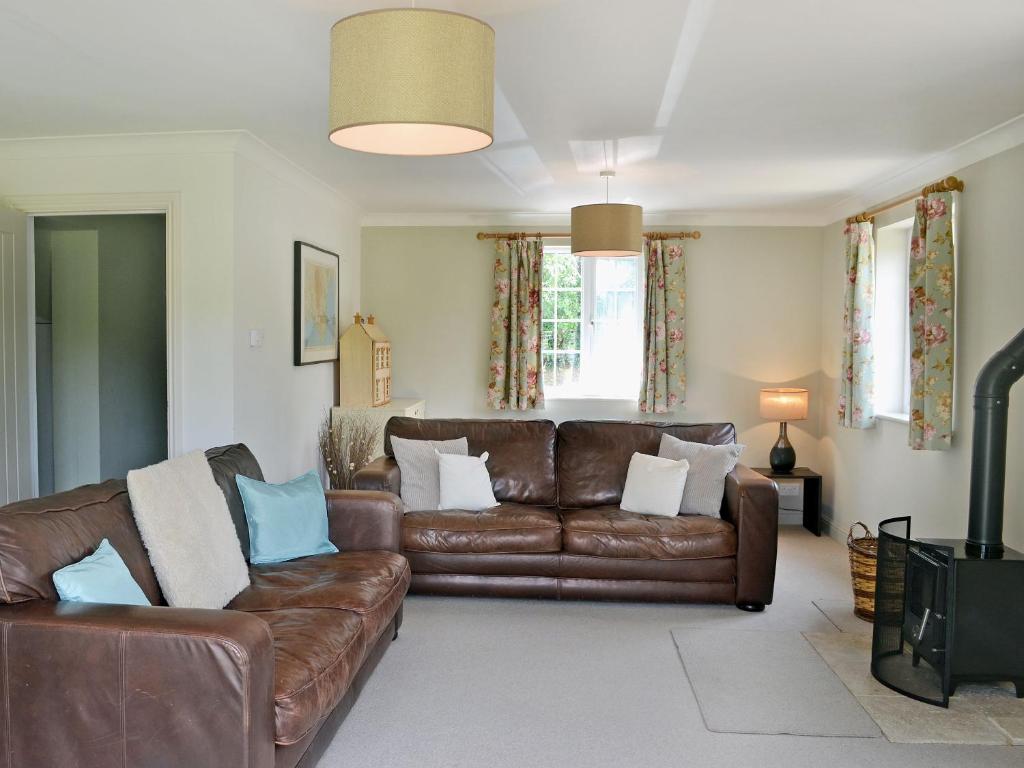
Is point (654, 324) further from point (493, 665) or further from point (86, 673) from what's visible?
point (86, 673)

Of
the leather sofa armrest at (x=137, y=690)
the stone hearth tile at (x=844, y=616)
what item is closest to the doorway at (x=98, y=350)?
the leather sofa armrest at (x=137, y=690)

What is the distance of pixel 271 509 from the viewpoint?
341cm

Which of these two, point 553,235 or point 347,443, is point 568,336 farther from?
point 347,443

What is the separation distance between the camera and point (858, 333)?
5695 millimetres

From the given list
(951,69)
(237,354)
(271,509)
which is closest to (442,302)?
(237,354)

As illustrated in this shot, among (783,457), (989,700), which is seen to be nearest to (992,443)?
(989,700)

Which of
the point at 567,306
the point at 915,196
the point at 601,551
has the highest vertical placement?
the point at 915,196

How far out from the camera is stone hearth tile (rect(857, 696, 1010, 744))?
292cm

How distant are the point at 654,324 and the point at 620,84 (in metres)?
3.70

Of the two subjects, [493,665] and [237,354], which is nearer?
[493,665]

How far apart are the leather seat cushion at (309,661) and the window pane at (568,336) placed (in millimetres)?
4886

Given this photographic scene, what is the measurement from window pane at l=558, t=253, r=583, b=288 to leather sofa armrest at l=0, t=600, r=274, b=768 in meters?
5.69

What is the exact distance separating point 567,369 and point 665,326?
3.08ft

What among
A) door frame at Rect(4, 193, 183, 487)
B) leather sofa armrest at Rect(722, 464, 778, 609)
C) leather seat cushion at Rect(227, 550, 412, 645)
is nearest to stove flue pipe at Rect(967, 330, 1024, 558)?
leather sofa armrest at Rect(722, 464, 778, 609)
